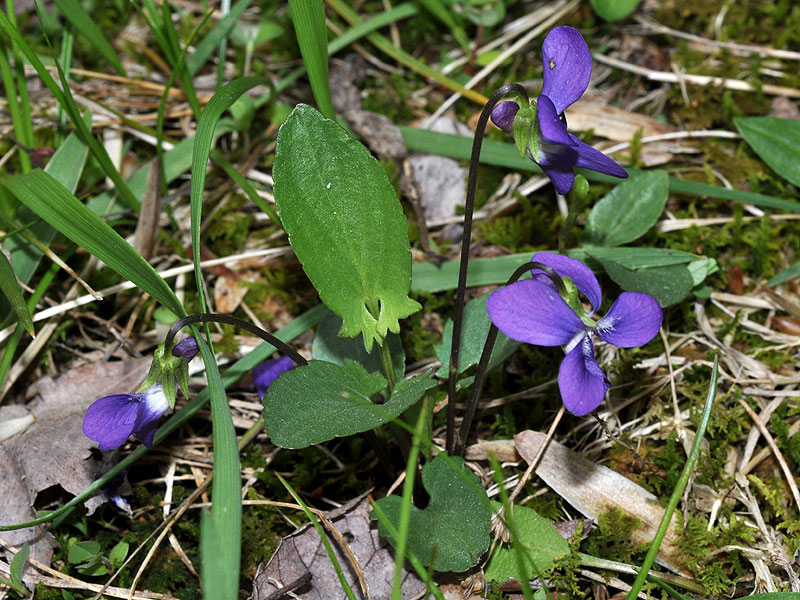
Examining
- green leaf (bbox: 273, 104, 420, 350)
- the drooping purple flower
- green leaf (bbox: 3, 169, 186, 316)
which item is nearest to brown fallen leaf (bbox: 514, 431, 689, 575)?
green leaf (bbox: 273, 104, 420, 350)

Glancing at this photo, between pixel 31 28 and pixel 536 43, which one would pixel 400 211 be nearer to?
pixel 536 43

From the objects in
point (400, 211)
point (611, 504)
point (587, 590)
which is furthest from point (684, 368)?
point (400, 211)

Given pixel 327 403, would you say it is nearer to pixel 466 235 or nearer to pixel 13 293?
pixel 466 235

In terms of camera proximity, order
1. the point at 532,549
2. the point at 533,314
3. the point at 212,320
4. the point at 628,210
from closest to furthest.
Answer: the point at 533,314, the point at 212,320, the point at 532,549, the point at 628,210

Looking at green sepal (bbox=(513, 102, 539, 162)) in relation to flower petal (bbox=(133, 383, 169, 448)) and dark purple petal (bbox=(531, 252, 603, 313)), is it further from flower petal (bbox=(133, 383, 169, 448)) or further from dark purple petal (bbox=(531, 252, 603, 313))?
flower petal (bbox=(133, 383, 169, 448))

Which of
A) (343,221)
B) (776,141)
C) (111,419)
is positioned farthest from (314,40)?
(776,141)

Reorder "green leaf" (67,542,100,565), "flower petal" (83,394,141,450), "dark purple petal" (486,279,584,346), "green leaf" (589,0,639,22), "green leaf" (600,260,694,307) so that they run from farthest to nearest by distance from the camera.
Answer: "green leaf" (589,0,639,22)
"green leaf" (600,260,694,307)
"green leaf" (67,542,100,565)
"flower petal" (83,394,141,450)
"dark purple petal" (486,279,584,346)

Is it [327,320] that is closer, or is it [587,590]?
[587,590]
